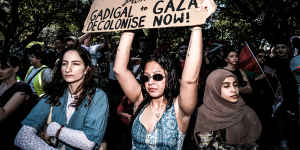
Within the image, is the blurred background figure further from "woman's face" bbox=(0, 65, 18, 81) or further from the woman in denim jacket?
A: the woman in denim jacket

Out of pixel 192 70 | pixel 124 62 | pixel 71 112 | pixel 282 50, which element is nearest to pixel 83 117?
pixel 71 112

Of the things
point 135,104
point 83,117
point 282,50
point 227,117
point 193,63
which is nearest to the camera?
point 193,63

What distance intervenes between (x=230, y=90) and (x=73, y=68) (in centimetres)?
198

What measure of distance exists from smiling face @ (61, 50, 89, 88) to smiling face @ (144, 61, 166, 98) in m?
0.71

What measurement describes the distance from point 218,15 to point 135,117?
17.4m

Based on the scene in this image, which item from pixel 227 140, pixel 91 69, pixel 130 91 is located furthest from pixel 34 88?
pixel 227 140

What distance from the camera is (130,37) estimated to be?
2291mm

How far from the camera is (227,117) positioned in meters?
2.77

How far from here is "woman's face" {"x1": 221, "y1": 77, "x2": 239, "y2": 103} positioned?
275cm

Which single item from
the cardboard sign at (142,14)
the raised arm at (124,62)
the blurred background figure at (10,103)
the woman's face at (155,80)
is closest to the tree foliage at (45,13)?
the blurred background figure at (10,103)

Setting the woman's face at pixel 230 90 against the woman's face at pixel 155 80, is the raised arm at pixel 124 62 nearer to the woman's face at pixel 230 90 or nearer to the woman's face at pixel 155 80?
the woman's face at pixel 155 80

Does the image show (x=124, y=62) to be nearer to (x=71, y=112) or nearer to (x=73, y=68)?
(x=73, y=68)

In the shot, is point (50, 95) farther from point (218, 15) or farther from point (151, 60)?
point (218, 15)

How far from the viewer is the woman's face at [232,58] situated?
4312 mm
